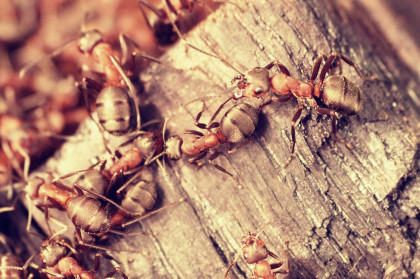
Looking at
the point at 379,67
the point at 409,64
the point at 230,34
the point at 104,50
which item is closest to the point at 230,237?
the point at 230,34

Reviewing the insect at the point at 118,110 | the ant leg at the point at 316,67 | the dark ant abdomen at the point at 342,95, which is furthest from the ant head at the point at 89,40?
the dark ant abdomen at the point at 342,95

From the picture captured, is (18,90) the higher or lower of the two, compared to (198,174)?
higher

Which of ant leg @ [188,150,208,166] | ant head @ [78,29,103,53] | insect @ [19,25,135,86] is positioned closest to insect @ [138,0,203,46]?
insect @ [19,25,135,86]

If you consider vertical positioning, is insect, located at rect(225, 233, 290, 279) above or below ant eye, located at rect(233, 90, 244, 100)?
below

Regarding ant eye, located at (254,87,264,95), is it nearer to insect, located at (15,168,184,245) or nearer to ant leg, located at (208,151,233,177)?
ant leg, located at (208,151,233,177)

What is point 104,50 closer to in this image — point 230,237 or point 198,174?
point 198,174

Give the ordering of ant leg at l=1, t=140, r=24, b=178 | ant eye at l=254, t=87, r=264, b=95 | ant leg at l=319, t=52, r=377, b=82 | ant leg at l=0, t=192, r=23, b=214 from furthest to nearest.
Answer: ant leg at l=1, t=140, r=24, b=178, ant leg at l=0, t=192, r=23, b=214, ant leg at l=319, t=52, r=377, b=82, ant eye at l=254, t=87, r=264, b=95

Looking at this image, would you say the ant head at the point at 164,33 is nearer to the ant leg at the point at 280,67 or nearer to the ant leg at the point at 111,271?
the ant leg at the point at 280,67
